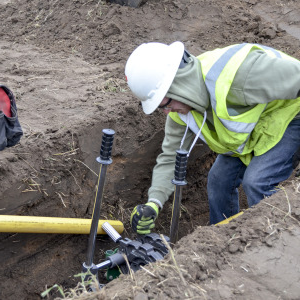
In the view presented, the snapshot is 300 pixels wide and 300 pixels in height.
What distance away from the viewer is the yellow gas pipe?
320 centimetres

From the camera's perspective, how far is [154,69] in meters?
3.14

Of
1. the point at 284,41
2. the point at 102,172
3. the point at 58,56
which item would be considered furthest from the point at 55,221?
the point at 284,41

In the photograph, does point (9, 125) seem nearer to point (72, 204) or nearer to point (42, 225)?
point (42, 225)

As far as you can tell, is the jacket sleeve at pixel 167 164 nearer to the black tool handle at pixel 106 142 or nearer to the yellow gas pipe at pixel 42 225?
the yellow gas pipe at pixel 42 225

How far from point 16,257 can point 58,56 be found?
256cm

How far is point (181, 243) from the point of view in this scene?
2.68 metres

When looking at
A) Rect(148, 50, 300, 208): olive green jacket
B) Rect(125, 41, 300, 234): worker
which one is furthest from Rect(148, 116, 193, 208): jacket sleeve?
Rect(148, 50, 300, 208): olive green jacket

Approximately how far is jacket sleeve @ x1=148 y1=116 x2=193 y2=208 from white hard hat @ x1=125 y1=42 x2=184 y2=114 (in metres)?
0.47

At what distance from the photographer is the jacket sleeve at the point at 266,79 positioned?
3.07m

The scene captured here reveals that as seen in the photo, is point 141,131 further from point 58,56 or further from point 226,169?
point 58,56

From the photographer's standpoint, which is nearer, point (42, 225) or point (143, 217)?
point (42, 225)

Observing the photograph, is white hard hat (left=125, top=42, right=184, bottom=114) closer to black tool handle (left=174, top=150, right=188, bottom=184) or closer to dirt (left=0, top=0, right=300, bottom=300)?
black tool handle (left=174, top=150, right=188, bottom=184)

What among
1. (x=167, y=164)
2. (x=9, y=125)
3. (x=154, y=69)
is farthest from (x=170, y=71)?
(x=9, y=125)

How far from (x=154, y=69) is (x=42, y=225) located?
1271mm
